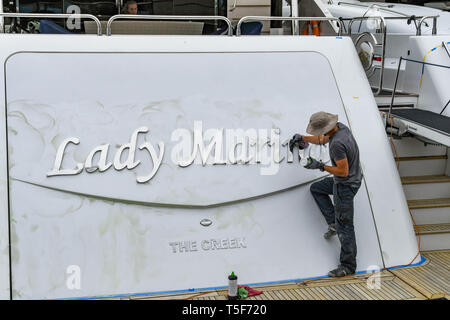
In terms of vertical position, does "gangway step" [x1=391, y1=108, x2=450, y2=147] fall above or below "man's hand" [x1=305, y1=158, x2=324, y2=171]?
above

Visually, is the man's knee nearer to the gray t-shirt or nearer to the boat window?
the gray t-shirt

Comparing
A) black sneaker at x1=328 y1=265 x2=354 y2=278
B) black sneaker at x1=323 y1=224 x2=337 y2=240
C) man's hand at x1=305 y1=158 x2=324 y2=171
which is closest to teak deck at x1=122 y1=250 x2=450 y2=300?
black sneaker at x1=328 y1=265 x2=354 y2=278

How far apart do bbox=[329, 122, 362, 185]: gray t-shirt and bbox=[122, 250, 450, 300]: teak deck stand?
932mm

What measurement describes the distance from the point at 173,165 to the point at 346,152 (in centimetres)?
159

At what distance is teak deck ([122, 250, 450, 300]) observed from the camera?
16.5ft

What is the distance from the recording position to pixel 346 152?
5195 millimetres

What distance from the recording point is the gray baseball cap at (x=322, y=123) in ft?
17.1

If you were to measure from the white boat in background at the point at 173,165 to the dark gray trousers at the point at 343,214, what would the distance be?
0.16m

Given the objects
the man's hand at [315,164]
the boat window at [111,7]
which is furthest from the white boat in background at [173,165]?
the boat window at [111,7]

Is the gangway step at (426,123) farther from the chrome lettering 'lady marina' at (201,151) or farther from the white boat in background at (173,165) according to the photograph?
the chrome lettering 'lady marina' at (201,151)

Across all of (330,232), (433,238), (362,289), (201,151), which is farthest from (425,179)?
(201,151)

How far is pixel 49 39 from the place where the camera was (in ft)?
18.4

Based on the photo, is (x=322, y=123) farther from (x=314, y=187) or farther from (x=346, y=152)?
(x=314, y=187)
